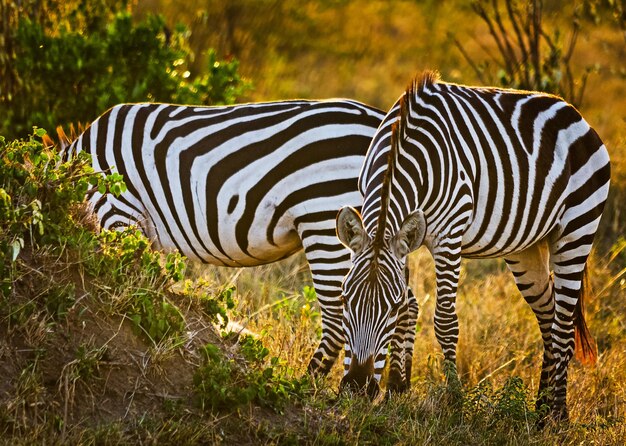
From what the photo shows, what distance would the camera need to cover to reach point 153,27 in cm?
874

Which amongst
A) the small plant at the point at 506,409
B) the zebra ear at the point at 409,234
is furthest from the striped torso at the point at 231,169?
the small plant at the point at 506,409

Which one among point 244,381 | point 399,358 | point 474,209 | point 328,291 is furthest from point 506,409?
point 244,381

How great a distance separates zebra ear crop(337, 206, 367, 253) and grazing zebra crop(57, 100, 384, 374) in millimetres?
A: 786

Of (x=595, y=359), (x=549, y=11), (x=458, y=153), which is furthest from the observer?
(x=549, y=11)

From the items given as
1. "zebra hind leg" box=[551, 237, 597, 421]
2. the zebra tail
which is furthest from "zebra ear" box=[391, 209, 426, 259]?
the zebra tail

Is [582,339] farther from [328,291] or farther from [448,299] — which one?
[328,291]

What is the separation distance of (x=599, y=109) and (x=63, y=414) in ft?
44.9

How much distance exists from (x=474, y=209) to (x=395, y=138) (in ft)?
2.80

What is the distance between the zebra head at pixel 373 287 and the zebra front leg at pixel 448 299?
22.6 inches

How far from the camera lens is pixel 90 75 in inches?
344

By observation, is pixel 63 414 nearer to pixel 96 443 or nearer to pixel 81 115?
pixel 96 443

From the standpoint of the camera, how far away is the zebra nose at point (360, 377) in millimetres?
4996

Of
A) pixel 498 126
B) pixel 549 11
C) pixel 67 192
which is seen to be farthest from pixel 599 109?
pixel 67 192

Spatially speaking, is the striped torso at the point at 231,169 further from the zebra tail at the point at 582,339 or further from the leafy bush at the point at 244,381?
the zebra tail at the point at 582,339
